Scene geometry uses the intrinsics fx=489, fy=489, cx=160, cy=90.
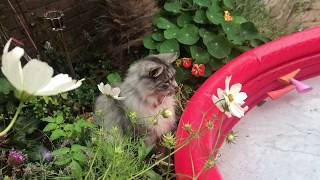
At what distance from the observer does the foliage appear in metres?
3.46

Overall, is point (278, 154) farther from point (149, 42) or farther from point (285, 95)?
point (149, 42)

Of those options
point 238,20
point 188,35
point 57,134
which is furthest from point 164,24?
point 57,134

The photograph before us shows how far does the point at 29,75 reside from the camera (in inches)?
43.3

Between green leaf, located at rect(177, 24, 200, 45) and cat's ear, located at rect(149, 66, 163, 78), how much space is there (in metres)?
0.93

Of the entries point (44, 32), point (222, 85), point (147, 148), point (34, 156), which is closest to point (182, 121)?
point (147, 148)

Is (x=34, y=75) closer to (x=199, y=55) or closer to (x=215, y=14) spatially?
(x=199, y=55)

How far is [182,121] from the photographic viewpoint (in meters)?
2.70

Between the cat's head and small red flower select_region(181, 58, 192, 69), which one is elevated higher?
the cat's head

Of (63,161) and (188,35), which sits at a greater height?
(63,161)

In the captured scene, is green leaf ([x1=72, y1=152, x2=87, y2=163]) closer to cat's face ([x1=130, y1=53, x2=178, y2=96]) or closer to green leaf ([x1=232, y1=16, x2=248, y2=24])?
cat's face ([x1=130, y1=53, x2=178, y2=96])

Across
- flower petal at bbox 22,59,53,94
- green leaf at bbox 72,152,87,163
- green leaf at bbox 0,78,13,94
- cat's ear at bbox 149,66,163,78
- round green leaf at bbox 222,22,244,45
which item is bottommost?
round green leaf at bbox 222,22,244,45

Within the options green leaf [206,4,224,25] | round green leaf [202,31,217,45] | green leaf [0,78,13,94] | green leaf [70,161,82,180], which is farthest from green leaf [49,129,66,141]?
green leaf [206,4,224,25]

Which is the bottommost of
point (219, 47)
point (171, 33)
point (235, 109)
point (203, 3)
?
point (219, 47)

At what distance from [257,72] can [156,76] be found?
3.53 feet
